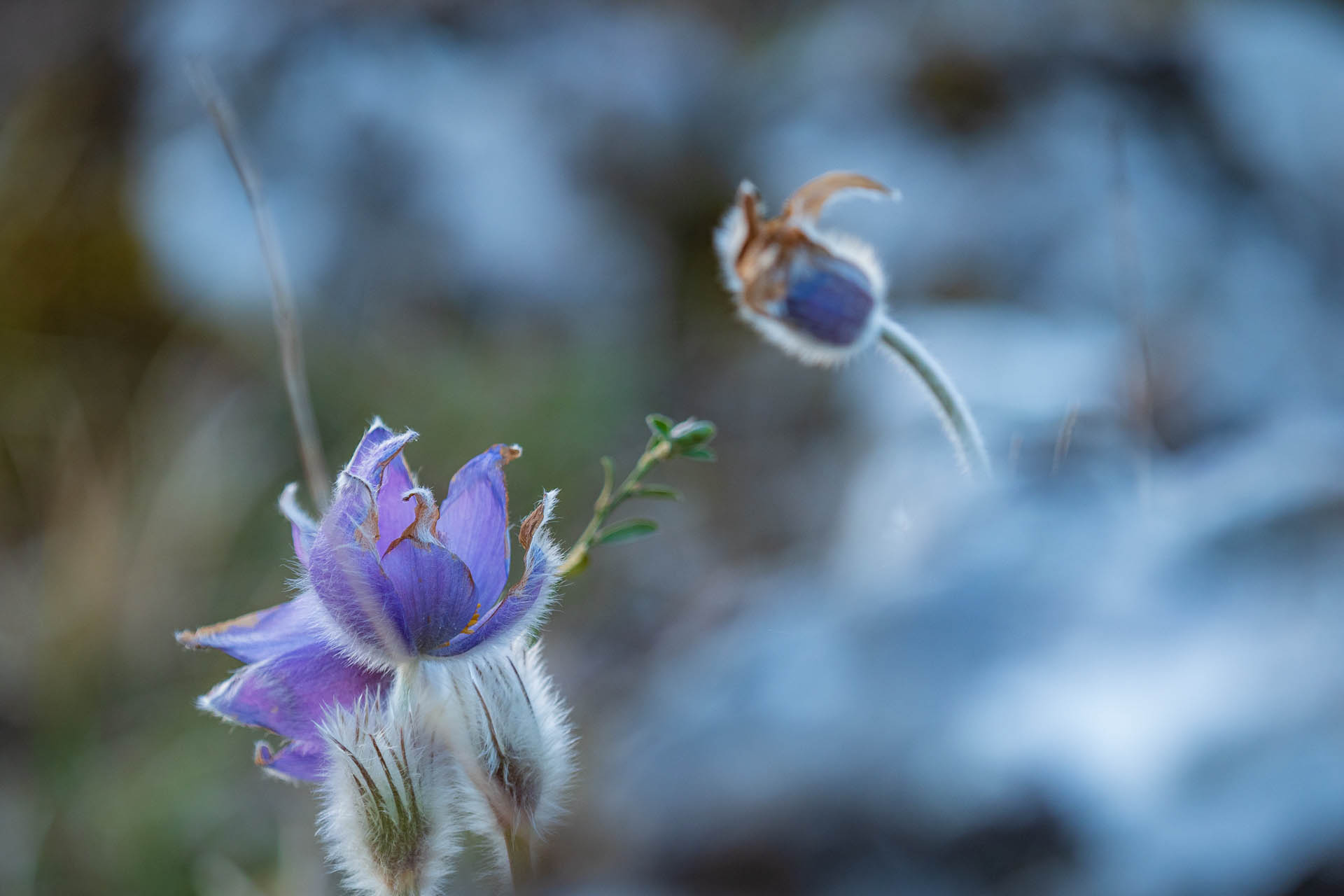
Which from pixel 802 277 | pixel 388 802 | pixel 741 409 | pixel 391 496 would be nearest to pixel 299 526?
pixel 391 496

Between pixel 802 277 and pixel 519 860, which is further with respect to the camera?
pixel 802 277

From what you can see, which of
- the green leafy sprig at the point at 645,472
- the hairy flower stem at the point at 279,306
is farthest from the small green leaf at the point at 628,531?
the hairy flower stem at the point at 279,306

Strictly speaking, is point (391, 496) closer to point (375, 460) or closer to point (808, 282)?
point (375, 460)

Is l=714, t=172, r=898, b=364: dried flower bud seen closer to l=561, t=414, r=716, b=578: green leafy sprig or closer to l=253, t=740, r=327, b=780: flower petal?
l=561, t=414, r=716, b=578: green leafy sprig

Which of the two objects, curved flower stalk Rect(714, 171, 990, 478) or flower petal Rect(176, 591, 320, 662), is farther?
curved flower stalk Rect(714, 171, 990, 478)

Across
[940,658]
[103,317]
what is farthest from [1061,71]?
[103,317]

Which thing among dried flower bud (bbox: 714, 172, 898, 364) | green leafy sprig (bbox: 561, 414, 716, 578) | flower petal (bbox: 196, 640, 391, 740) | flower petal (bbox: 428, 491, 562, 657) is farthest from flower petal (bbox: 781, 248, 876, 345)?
flower petal (bbox: 196, 640, 391, 740)
